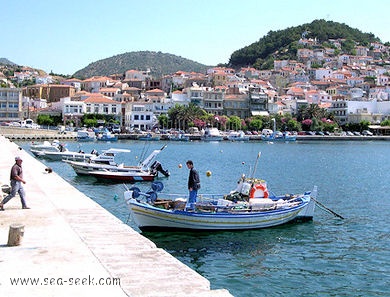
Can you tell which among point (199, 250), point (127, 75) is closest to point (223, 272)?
point (199, 250)

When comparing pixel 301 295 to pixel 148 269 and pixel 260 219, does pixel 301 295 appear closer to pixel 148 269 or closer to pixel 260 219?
pixel 148 269

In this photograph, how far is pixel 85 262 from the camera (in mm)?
10031

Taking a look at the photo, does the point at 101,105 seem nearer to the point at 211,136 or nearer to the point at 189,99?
the point at 189,99

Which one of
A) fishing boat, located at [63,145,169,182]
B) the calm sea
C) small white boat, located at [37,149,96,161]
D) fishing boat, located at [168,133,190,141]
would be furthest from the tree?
the calm sea

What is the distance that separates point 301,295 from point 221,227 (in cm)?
602

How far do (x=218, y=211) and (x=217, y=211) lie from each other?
3cm

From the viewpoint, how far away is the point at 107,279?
29.4ft

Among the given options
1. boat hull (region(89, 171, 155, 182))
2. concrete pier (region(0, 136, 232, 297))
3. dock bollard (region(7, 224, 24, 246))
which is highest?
dock bollard (region(7, 224, 24, 246))

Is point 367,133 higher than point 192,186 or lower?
higher

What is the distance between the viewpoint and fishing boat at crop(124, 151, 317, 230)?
17.6 metres

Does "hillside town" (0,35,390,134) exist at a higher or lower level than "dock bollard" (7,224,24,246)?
higher

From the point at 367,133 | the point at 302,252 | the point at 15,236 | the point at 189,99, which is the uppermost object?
the point at 189,99

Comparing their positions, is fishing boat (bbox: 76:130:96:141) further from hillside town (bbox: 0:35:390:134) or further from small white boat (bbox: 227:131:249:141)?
small white boat (bbox: 227:131:249:141)

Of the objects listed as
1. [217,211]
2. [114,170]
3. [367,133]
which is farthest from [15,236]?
[367,133]
